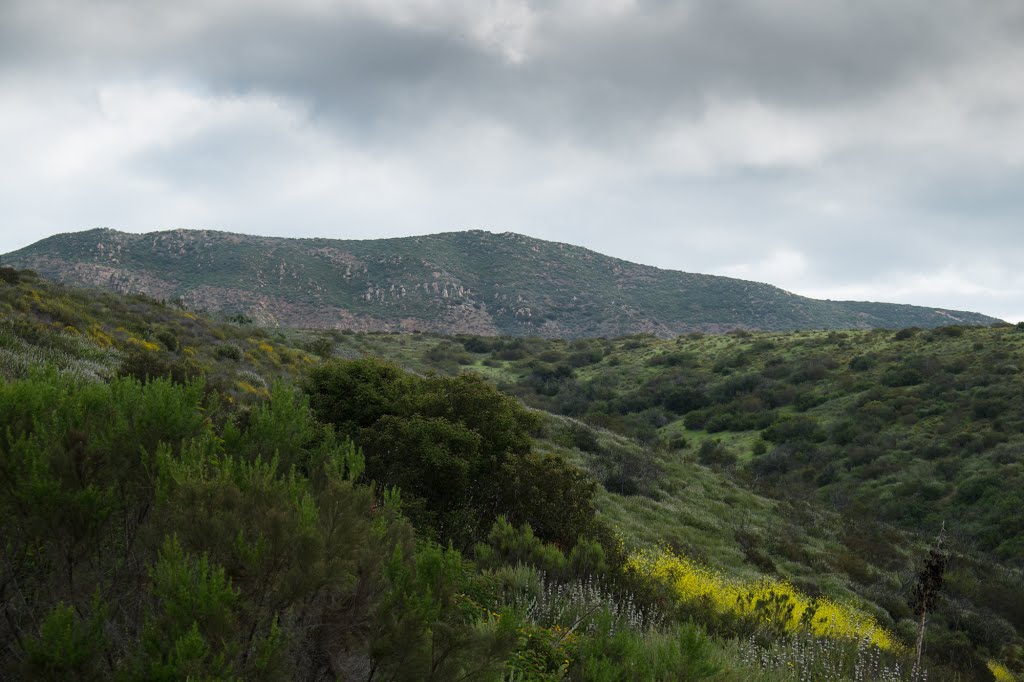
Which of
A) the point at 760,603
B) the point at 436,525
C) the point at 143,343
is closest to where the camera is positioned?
the point at 760,603

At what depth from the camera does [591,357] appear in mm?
52094

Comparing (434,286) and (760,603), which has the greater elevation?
(434,286)

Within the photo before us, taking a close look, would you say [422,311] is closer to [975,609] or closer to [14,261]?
[14,261]

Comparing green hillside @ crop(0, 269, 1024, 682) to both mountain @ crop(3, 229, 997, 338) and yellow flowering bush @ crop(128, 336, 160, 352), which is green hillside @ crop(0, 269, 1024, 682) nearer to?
yellow flowering bush @ crop(128, 336, 160, 352)

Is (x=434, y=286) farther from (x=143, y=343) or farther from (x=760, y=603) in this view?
(x=760, y=603)

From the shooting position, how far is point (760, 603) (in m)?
8.91

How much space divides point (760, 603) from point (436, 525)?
4.87m

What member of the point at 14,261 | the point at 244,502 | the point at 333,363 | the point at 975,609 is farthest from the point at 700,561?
the point at 14,261

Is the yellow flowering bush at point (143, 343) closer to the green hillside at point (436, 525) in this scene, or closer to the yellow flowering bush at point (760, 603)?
the green hillside at point (436, 525)

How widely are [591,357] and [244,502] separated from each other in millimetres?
49329

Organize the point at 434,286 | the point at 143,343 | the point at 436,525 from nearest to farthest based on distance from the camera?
the point at 436,525 → the point at 143,343 → the point at 434,286

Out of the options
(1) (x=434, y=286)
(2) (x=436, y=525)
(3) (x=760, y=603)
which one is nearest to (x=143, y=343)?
(2) (x=436, y=525)

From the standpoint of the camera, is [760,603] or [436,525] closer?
[760,603]

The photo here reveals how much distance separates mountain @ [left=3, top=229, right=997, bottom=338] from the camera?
85.8m
